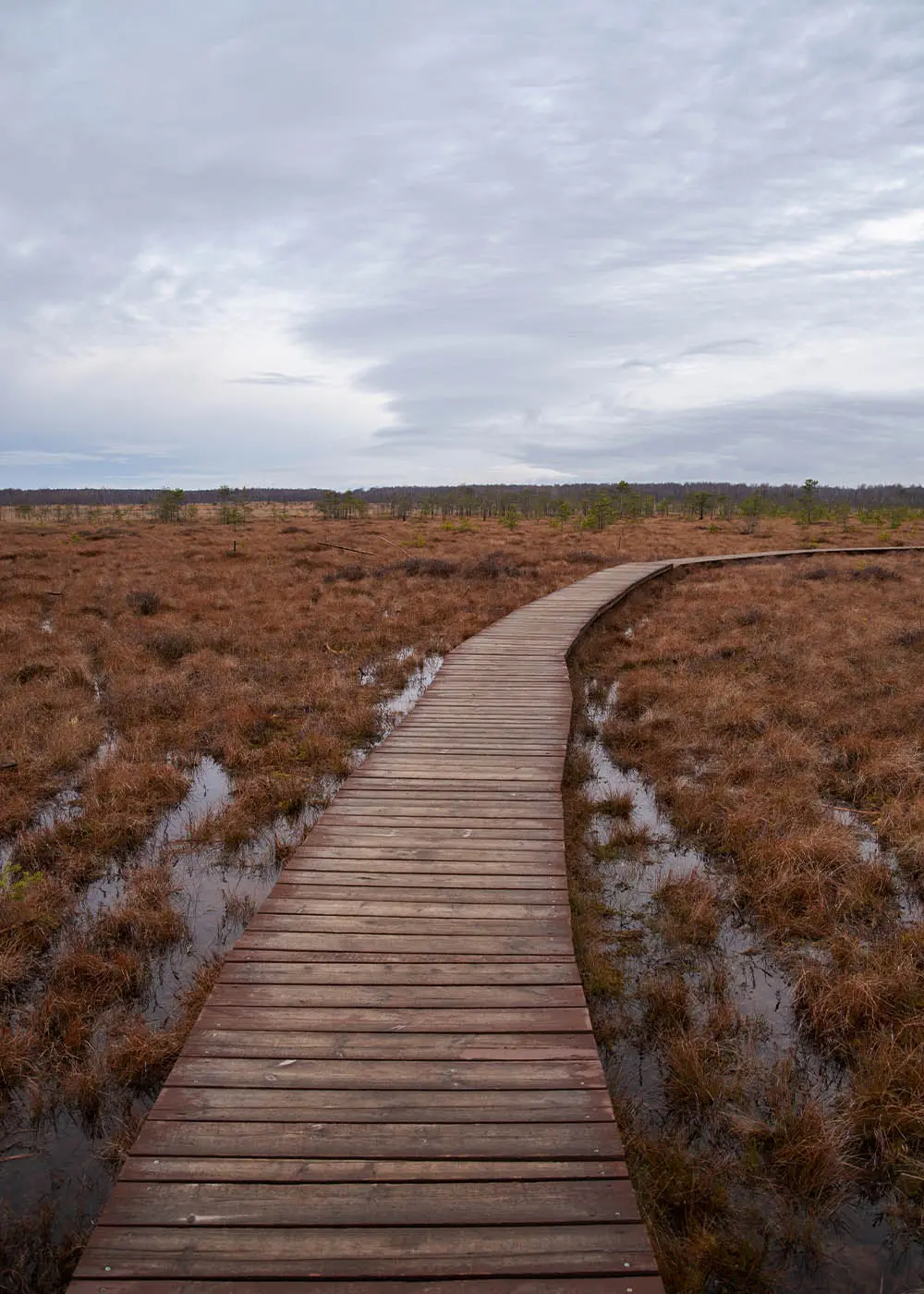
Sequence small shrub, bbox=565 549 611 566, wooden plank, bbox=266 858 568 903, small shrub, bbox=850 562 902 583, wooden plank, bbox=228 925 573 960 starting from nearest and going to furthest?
1. wooden plank, bbox=228 925 573 960
2. wooden plank, bbox=266 858 568 903
3. small shrub, bbox=850 562 902 583
4. small shrub, bbox=565 549 611 566

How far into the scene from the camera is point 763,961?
4746mm

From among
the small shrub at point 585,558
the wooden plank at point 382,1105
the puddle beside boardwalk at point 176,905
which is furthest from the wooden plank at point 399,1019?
the small shrub at point 585,558

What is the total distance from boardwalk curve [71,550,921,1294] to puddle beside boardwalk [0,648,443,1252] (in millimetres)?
815

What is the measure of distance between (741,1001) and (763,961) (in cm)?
51

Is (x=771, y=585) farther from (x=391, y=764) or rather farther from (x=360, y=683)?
(x=391, y=764)

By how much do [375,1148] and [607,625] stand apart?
14149mm

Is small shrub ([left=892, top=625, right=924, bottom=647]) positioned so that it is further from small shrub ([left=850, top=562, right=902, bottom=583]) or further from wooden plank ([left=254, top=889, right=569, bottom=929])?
wooden plank ([left=254, top=889, right=569, bottom=929])

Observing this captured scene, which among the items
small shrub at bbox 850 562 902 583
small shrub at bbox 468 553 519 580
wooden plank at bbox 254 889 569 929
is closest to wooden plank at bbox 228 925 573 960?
wooden plank at bbox 254 889 569 929

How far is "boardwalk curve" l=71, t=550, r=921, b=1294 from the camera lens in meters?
2.21

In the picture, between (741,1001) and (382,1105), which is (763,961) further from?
(382,1105)

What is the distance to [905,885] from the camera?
5.66 m

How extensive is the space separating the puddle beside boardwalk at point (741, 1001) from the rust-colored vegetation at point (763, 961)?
14 millimetres

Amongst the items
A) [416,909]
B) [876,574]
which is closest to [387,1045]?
[416,909]

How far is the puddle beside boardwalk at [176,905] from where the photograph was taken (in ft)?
10.4
